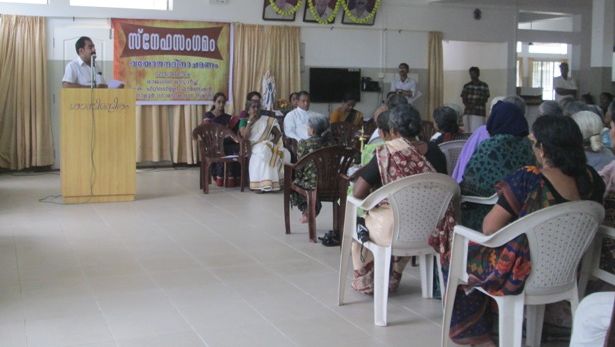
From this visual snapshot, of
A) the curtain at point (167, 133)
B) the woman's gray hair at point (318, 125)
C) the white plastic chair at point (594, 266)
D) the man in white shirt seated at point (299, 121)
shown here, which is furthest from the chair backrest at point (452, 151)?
the curtain at point (167, 133)

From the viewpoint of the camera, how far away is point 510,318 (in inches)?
112

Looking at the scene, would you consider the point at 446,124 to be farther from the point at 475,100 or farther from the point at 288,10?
the point at 475,100

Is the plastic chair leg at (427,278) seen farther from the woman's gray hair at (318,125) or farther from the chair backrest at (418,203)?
the woman's gray hair at (318,125)

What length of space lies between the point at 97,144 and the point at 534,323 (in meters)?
5.05

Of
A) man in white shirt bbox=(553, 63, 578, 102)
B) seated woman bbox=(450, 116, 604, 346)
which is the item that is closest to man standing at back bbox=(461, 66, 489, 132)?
man in white shirt bbox=(553, 63, 578, 102)

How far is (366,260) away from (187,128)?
6.77 meters

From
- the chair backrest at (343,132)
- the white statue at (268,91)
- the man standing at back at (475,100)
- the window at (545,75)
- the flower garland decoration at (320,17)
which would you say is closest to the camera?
the chair backrest at (343,132)

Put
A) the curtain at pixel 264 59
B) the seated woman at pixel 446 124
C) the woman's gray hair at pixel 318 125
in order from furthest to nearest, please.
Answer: the curtain at pixel 264 59
the woman's gray hair at pixel 318 125
the seated woman at pixel 446 124

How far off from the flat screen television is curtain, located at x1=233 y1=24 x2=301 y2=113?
0.31 metres

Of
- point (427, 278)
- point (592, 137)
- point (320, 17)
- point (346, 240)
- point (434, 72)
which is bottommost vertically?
point (427, 278)

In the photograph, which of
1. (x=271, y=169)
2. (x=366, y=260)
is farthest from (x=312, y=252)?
(x=271, y=169)

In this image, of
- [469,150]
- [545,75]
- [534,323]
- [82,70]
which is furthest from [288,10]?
[534,323]

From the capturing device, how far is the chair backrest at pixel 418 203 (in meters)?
3.45

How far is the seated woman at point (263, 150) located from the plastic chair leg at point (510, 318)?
5388 mm
